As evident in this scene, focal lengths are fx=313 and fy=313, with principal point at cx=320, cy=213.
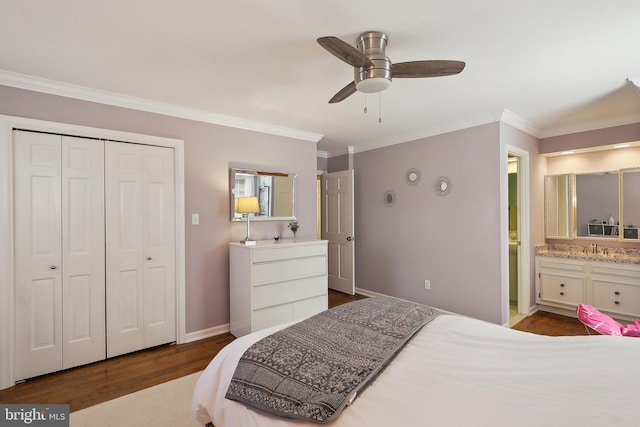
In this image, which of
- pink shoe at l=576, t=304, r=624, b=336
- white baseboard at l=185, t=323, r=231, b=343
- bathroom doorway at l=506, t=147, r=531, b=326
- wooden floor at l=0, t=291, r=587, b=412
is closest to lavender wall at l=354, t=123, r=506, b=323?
bathroom doorway at l=506, t=147, r=531, b=326

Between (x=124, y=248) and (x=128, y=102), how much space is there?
1355mm

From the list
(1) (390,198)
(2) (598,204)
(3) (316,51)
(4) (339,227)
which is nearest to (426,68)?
(3) (316,51)

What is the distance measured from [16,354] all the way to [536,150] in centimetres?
582

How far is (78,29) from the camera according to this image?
72.5 inches

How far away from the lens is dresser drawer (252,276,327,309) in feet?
10.3

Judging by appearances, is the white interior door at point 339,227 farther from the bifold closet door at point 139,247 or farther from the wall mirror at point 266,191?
the bifold closet door at point 139,247

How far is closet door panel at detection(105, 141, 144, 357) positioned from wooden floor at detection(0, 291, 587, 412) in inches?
7.9

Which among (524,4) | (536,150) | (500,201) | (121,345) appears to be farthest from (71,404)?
(536,150)

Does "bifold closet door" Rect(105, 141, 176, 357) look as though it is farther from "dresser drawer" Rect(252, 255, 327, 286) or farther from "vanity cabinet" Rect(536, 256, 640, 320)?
"vanity cabinet" Rect(536, 256, 640, 320)

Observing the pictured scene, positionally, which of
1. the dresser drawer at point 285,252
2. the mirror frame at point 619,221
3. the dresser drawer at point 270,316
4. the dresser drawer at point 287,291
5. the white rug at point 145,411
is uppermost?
the mirror frame at point 619,221

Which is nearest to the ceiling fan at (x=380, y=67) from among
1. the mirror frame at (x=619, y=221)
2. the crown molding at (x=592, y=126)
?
the crown molding at (x=592, y=126)

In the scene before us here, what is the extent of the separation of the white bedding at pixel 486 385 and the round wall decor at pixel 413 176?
8.95 ft

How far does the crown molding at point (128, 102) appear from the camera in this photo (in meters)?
2.45

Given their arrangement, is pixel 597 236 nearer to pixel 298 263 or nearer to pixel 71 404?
pixel 298 263
